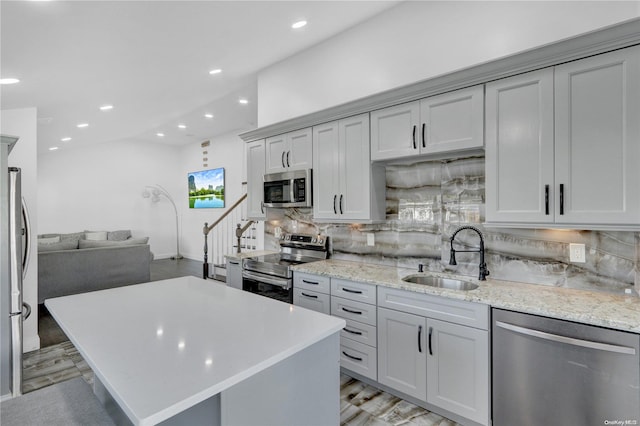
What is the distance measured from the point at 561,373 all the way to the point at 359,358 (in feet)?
4.51

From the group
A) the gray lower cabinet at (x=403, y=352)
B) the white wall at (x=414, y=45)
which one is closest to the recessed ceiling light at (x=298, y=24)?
the white wall at (x=414, y=45)

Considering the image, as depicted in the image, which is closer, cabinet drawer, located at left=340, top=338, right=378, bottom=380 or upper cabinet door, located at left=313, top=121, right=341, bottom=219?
cabinet drawer, located at left=340, top=338, right=378, bottom=380

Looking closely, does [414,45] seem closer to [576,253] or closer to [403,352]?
[576,253]

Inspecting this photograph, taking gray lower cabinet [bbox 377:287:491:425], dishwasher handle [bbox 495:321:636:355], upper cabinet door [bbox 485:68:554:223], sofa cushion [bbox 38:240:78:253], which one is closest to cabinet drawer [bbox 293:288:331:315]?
gray lower cabinet [bbox 377:287:491:425]

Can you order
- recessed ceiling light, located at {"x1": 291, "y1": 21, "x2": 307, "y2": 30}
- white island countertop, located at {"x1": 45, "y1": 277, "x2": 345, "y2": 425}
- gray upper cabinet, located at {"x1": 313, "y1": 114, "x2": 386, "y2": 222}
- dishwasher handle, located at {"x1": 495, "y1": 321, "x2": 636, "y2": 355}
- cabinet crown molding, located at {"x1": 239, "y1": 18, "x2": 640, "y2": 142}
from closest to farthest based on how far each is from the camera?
white island countertop, located at {"x1": 45, "y1": 277, "x2": 345, "y2": 425} → dishwasher handle, located at {"x1": 495, "y1": 321, "x2": 636, "y2": 355} → cabinet crown molding, located at {"x1": 239, "y1": 18, "x2": 640, "y2": 142} → gray upper cabinet, located at {"x1": 313, "y1": 114, "x2": 386, "y2": 222} → recessed ceiling light, located at {"x1": 291, "y1": 21, "x2": 307, "y2": 30}

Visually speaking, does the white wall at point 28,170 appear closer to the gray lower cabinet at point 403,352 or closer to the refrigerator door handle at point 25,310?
the refrigerator door handle at point 25,310

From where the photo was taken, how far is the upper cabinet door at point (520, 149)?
2004mm

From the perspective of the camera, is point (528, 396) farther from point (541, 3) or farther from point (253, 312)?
point (541, 3)

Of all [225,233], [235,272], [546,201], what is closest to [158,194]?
[225,233]

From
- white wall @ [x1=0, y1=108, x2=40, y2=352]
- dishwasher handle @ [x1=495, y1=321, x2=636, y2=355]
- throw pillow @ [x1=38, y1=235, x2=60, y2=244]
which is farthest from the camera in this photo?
throw pillow @ [x1=38, y1=235, x2=60, y2=244]

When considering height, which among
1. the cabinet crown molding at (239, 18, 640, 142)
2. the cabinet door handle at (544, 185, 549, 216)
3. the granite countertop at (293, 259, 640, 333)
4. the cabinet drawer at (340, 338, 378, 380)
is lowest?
the cabinet drawer at (340, 338, 378, 380)

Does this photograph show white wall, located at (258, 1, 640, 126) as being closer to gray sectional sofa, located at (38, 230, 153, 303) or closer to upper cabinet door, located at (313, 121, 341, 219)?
upper cabinet door, located at (313, 121, 341, 219)

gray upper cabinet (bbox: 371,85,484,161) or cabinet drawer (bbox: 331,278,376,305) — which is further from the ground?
gray upper cabinet (bbox: 371,85,484,161)

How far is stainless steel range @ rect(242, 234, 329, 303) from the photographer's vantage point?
3154mm
